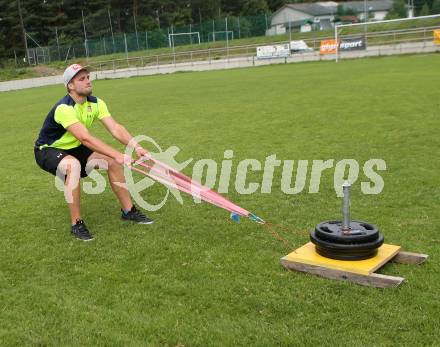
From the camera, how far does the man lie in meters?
6.14

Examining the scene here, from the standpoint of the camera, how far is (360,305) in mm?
4336

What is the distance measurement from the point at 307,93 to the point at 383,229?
46.2 feet

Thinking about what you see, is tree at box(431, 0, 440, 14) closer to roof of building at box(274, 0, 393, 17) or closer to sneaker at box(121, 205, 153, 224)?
roof of building at box(274, 0, 393, 17)

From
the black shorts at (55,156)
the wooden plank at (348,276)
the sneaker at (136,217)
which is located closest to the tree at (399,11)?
the sneaker at (136,217)

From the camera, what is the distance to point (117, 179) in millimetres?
6781

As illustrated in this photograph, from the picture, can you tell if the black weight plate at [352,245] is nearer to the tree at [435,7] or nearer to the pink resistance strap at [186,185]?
the pink resistance strap at [186,185]

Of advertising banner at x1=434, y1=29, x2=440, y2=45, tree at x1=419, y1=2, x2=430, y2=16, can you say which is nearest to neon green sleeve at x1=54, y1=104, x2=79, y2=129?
advertising banner at x1=434, y1=29, x2=440, y2=45

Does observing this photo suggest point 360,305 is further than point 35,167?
No

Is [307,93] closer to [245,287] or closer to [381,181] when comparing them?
[381,181]

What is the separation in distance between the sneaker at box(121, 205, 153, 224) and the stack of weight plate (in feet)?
8.03

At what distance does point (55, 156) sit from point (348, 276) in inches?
140

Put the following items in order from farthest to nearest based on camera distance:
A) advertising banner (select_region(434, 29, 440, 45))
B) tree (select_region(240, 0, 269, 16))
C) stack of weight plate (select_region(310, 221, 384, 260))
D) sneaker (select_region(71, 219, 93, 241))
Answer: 1. tree (select_region(240, 0, 269, 16))
2. advertising banner (select_region(434, 29, 440, 45))
3. sneaker (select_region(71, 219, 93, 241))
4. stack of weight plate (select_region(310, 221, 384, 260))

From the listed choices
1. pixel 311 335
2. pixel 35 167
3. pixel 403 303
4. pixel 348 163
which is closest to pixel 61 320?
pixel 311 335

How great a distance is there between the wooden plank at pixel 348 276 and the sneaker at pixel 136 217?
2.25 meters
